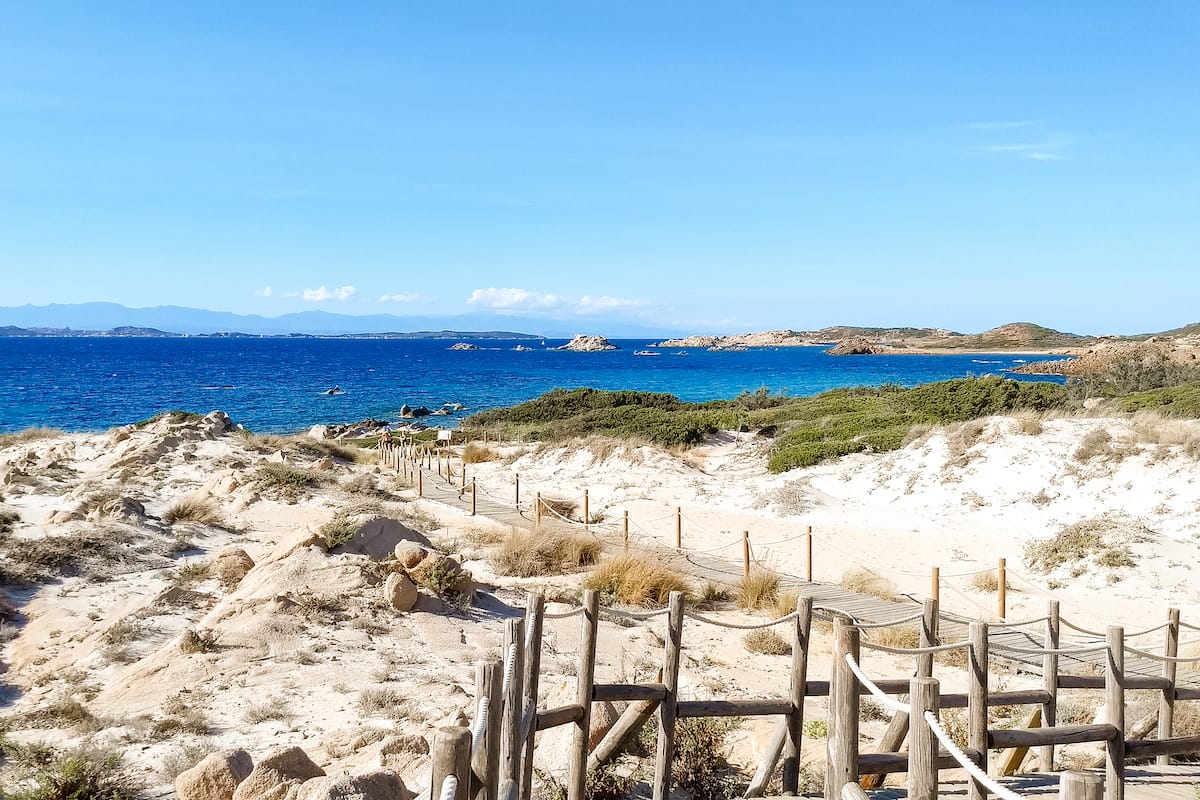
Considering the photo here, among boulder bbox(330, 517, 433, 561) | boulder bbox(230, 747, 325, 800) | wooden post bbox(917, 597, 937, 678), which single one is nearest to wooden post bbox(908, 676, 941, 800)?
wooden post bbox(917, 597, 937, 678)

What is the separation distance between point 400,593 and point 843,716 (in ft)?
23.4

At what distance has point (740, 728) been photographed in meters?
7.00

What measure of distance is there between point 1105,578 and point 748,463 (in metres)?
12.6

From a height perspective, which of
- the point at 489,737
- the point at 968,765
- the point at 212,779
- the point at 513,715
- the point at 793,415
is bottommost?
the point at 793,415

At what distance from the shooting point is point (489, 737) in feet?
11.4

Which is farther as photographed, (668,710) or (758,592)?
(758,592)

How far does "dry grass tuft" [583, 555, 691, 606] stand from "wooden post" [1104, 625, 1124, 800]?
21.8 feet

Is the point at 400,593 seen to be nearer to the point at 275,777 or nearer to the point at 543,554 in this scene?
the point at 543,554

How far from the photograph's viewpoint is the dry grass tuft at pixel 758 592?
38.5ft

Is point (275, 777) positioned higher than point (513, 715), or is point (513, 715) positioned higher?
point (513, 715)

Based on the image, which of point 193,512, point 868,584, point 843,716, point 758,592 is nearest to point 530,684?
point 843,716

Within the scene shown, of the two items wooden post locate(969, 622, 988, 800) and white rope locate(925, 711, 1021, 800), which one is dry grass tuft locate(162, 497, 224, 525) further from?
white rope locate(925, 711, 1021, 800)

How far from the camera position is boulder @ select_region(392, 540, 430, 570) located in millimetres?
11195

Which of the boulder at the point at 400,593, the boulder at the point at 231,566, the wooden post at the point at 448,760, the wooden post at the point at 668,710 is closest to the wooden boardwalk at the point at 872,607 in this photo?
the wooden post at the point at 668,710
